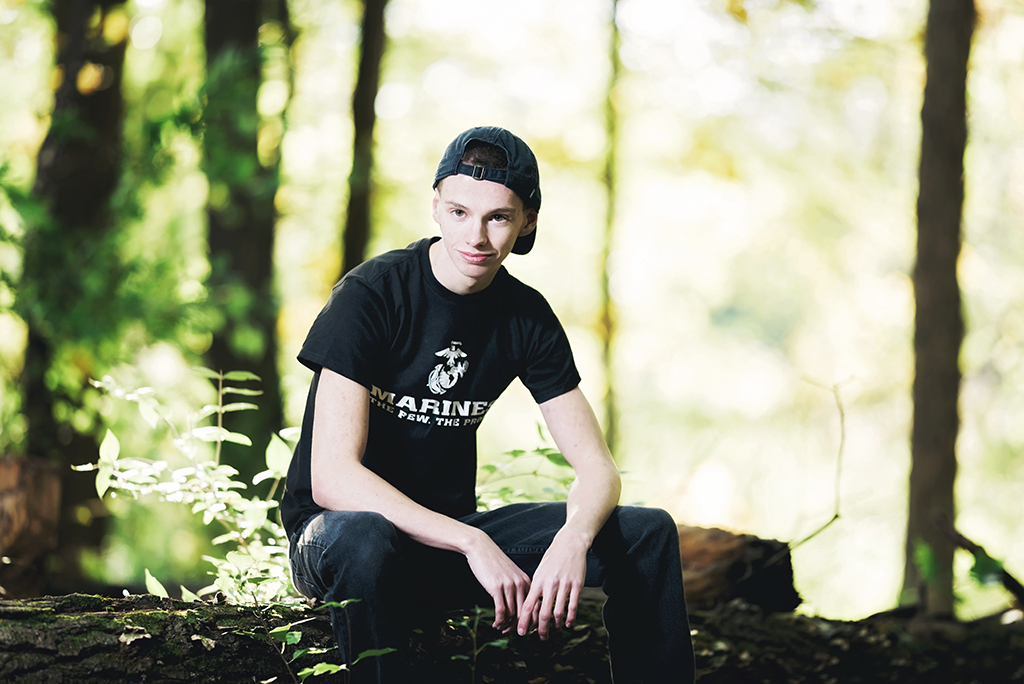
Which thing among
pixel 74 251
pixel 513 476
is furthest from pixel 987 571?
pixel 74 251

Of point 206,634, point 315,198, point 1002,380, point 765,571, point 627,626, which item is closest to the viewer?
point 206,634

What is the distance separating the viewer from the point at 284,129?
5238mm

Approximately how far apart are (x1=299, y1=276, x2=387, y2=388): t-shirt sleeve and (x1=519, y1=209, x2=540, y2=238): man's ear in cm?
45

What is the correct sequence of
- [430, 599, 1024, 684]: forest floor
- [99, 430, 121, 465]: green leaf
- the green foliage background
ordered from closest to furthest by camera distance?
[99, 430, 121, 465]: green leaf < [430, 599, 1024, 684]: forest floor < the green foliage background

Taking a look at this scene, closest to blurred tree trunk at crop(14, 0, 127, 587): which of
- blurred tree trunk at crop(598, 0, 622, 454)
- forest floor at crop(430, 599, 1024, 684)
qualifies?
forest floor at crop(430, 599, 1024, 684)

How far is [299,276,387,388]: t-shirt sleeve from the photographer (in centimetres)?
208

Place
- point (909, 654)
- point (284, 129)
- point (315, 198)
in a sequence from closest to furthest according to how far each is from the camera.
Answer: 1. point (909, 654)
2. point (284, 129)
3. point (315, 198)

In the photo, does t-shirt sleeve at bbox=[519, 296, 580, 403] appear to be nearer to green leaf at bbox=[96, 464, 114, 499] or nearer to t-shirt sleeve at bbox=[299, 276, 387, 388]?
t-shirt sleeve at bbox=[299, 276, 387, 388]

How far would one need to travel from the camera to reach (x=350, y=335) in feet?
6.89

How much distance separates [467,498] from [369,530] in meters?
0.58

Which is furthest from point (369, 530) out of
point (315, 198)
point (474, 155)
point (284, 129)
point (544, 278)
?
point (544, 278)

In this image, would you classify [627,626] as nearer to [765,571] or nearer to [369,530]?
[369,530]

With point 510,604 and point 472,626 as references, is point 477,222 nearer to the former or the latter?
point 510,604

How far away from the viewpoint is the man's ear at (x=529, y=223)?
89.9 inches
